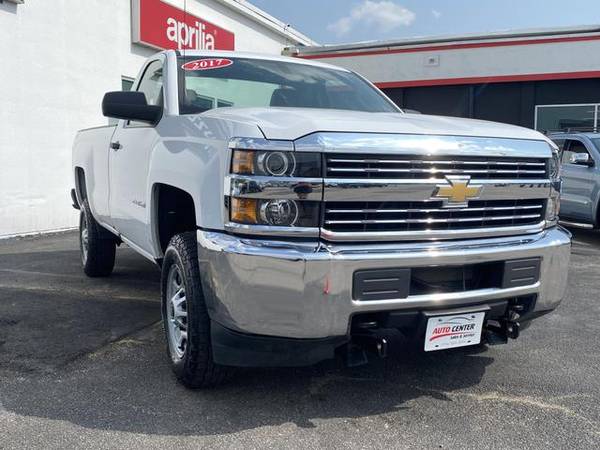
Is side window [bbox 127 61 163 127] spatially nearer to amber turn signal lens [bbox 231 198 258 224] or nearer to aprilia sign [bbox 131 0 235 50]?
amber turn signal lens [bbox 231 198 258 224]

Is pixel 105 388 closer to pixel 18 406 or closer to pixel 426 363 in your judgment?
pixel 18 406

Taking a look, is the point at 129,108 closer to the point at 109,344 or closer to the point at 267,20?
the point at 109,344

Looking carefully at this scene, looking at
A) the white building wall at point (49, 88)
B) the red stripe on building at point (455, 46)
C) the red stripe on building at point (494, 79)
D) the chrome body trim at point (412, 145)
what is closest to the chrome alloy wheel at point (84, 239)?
the white building wall at point (49, 88)

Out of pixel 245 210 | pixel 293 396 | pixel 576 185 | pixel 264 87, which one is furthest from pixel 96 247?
pixel 576 185

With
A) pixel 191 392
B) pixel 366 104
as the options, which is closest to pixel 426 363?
pixel 191 392

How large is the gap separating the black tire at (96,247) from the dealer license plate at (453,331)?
385 centimetres

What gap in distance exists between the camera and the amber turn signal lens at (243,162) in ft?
8.62

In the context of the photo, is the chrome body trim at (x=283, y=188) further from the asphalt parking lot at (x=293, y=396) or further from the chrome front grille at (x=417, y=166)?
the asphalt parking lot at (x=293, y=396)

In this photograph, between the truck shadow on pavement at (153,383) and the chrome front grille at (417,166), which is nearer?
the chrome front grille at (417,166)

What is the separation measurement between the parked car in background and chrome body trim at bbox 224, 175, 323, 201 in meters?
7.56

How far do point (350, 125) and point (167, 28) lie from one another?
32.4ft

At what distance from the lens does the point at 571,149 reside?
9641 millimetres

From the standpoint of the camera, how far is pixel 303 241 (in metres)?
2.63

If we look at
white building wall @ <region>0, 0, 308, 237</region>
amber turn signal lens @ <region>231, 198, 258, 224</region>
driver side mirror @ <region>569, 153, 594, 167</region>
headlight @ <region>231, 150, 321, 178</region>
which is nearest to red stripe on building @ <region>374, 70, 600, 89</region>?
driver side mirror @ <region>569, 153, 594, 167</region>
